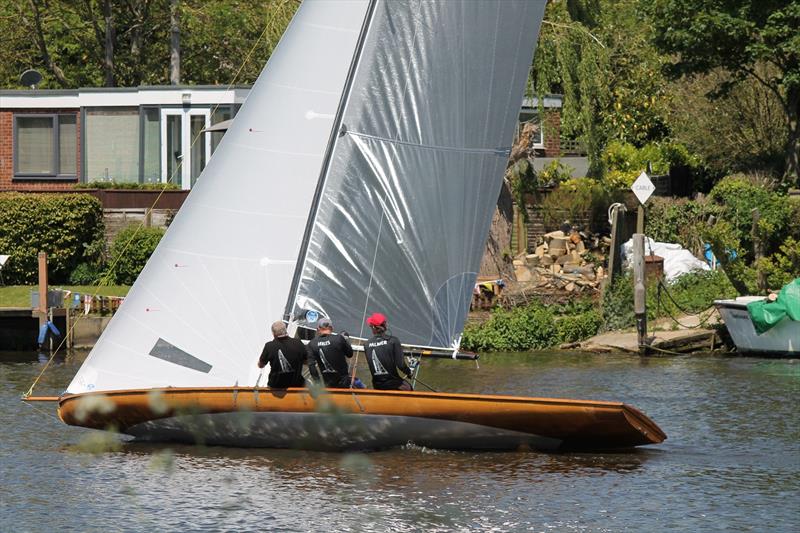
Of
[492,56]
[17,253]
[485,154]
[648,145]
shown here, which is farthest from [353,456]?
[648,145]

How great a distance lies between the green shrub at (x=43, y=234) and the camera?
38000 mm

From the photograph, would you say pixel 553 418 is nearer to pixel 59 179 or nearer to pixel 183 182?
pixel 183 182

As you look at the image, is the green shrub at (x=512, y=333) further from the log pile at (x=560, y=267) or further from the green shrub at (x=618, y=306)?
the green shrub at (x=618, y=306)

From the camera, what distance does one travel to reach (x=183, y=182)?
42438 millimetres

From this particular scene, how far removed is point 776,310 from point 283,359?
15.2m

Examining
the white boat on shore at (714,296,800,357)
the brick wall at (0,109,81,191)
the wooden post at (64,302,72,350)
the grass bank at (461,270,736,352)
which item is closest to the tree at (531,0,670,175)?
the grass bank at (461,270,736,352)

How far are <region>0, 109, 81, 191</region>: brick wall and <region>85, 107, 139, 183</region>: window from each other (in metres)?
0.48

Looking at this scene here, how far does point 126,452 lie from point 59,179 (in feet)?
85.5

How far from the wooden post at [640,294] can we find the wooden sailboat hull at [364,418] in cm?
1238

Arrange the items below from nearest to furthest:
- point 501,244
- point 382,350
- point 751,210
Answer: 1. point 382,350
2. point 501,244
3. point 751,210

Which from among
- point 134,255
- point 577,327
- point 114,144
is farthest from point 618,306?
point 114,144

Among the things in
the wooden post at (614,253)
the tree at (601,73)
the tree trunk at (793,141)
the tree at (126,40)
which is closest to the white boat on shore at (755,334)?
the wooden post at (614,253)

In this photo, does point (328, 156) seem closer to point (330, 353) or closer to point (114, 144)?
point (330, 353)

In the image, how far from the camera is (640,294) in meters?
31.1
